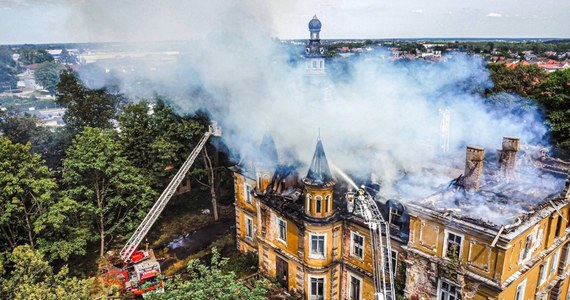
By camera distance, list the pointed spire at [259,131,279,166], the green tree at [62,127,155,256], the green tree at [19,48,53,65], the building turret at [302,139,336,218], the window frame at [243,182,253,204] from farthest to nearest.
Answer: the green tree at [19,48,53,65] < the window frame at [243,182,253,204] < the green tree at [62,127,155,256] < the pointed spire at [259,131,279,166] < the building turret at [302,139,336,218]

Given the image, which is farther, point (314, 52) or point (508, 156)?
point (314, 52)

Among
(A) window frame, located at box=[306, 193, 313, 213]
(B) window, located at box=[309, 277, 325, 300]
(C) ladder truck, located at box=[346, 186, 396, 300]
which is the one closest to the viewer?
(C) ladder truck, located at box=[346, 186, 396, 300]

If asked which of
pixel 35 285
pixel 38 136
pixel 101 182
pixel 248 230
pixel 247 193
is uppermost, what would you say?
pixel 38 136

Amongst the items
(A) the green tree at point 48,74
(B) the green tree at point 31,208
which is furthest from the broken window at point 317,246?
(A) the green tree at point 48,74

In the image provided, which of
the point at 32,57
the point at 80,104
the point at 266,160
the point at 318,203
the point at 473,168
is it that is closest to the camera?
the point at 473,168

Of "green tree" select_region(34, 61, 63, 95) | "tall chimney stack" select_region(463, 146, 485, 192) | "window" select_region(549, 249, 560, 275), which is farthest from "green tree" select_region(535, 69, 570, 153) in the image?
"green tree" select_region(34, 61, 63, 95)

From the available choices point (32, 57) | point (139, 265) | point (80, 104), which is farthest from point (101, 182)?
point (32, 57)

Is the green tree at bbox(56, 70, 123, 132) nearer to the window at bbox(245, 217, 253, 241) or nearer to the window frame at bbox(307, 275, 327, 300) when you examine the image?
the window at bbox(245, 217, 253, 241)

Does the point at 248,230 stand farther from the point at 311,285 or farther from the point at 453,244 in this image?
the point at 453,244
